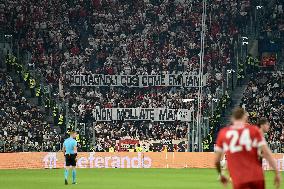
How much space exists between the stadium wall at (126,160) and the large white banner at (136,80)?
9726 millimetres

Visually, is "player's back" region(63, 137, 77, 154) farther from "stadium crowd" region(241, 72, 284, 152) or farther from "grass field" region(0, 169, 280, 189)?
"stadium crowd" region(241, 72, 284, 152)

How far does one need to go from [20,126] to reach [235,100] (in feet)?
47.9

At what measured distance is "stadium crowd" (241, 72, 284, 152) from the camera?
52.1m

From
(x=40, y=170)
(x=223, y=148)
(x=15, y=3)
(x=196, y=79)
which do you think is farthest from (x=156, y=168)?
(x=223, y=148)

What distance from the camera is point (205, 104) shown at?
183 feet

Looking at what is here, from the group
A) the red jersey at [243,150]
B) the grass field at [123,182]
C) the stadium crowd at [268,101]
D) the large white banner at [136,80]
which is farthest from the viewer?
the large white banner at [136,80]

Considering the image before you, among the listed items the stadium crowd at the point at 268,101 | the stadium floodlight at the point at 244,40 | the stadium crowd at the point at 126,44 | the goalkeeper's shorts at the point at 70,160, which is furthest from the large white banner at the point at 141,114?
the goalkeeper's shorts at the point at 70,160

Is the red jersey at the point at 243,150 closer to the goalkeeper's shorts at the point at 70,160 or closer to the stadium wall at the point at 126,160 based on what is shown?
the goalkeeper's shorts at the point at 70,160

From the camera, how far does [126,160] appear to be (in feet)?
160

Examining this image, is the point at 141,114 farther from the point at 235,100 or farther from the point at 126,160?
the point at 126,160

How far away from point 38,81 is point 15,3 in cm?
743

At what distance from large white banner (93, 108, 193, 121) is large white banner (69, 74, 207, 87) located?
7.91ft

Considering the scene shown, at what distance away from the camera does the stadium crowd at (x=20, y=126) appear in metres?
50.4

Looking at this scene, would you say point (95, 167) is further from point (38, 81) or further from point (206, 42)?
point (206, 42)
